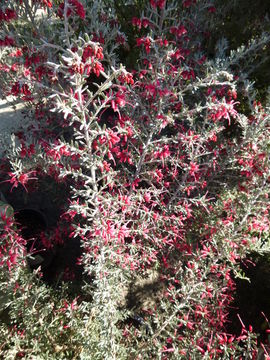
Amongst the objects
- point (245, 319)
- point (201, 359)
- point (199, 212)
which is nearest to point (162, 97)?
point (199, 212)

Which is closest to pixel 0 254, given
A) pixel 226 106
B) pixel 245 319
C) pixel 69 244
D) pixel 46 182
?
pixel 46 182

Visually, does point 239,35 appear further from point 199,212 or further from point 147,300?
point 147,300

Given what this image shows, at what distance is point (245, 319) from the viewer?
250 centimetres

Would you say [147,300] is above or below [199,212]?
below

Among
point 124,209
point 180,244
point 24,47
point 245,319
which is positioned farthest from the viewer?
point 245,319

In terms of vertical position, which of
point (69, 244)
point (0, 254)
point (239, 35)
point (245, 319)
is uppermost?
point (239, 35)

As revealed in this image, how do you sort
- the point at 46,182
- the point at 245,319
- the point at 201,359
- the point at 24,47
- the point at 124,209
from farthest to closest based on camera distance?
the point at 46,182 → the point at 245,319 → the point at 24,47 → the point at 124,209 → the point at 201,359

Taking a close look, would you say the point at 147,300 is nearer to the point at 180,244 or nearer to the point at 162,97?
the point at 180,244

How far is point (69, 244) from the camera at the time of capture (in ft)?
9.97

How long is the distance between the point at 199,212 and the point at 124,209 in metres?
0.71

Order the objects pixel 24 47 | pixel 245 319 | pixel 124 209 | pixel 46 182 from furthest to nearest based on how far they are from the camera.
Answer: pixel 46 182
pixel 245 319
pixel 24 47
pixel 124 209

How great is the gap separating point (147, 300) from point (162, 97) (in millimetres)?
1759

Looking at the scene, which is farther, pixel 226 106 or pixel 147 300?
pixel 147 300

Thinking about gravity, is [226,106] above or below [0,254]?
above
